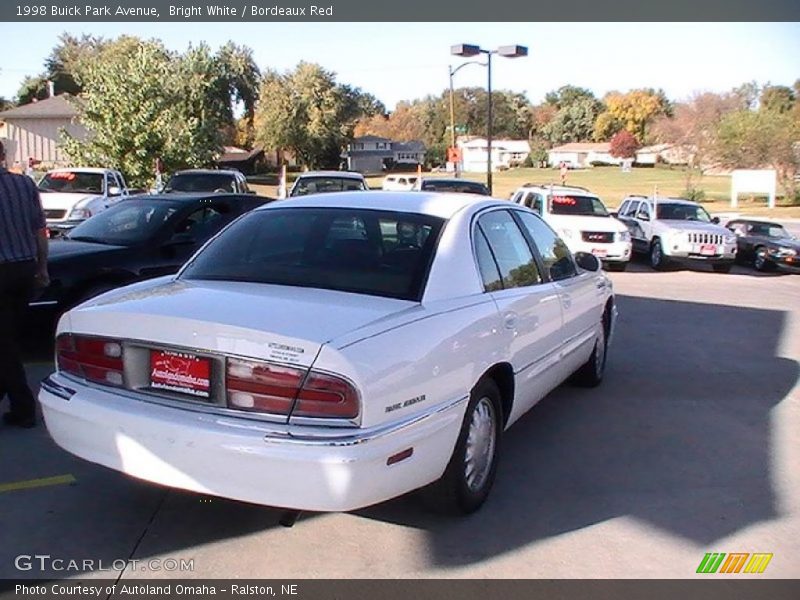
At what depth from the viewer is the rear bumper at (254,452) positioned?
3.23m

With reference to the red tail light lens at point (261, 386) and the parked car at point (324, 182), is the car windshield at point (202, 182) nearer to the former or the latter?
the parked car at point (324, 182)

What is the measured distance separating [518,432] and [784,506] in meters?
1.76

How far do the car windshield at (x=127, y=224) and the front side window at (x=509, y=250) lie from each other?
4.09 meters

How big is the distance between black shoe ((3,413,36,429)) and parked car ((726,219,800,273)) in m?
17.3

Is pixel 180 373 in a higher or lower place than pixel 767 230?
higher

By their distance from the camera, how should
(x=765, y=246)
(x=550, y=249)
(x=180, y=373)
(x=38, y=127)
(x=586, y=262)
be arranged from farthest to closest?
(x=38, y=127) → (x=765, y=246) → (x=586, y=262) → (x=550, y=249) → (x=180, y=373)

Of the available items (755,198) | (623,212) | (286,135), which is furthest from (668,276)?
(286,135)

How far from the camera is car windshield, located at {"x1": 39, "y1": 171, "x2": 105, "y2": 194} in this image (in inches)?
714

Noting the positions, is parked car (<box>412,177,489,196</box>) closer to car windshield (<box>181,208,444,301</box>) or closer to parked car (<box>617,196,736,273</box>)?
parked car (<box>617,196,736,273</box>)

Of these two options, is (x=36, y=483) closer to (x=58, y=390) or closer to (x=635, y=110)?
(x=58, y=390)

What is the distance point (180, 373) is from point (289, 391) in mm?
525

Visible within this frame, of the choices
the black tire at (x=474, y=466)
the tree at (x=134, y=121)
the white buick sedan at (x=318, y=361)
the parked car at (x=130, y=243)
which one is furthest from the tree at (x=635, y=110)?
the black tire at (x=474, y=466)

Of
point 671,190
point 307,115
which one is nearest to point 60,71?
point 307,115

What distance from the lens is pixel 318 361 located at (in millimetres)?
3258
